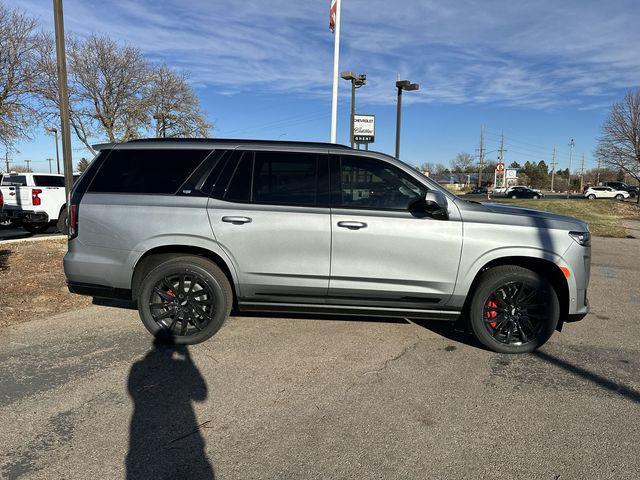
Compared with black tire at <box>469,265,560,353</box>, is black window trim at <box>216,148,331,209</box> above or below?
above

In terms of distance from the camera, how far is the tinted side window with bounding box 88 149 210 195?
450 centimetres

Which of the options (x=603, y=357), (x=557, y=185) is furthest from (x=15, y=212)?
(x=557, y=185)

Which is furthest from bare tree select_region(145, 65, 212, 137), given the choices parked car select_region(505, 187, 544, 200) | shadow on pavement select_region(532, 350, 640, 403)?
parked car select_region(505, 187, 544, 200)

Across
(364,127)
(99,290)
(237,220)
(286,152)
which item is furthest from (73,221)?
(364,127)

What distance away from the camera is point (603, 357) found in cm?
446

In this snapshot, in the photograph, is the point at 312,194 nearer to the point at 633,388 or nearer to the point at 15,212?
the point at 633,388

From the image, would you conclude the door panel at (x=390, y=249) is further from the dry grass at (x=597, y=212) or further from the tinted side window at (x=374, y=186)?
the dry grass at (x=597, y=212)

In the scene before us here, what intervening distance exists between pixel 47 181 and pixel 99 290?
35.5 feet

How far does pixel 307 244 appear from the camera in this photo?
432 cm

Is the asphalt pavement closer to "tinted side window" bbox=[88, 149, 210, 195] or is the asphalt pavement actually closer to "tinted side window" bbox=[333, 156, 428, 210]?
"tinted side window" bbox=[333, 156, 428, 210]

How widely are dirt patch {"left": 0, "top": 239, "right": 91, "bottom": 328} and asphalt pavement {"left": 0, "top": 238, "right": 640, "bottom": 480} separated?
0.52 m

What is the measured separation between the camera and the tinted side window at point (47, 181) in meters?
13.2

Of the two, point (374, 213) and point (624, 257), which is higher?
point (374, 213)

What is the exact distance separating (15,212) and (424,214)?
12.1m
